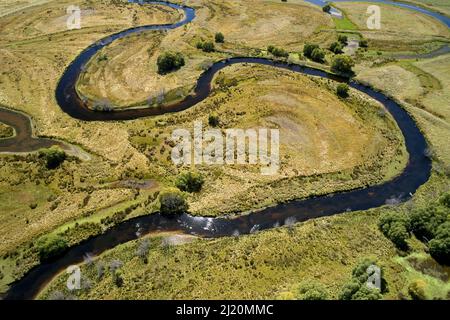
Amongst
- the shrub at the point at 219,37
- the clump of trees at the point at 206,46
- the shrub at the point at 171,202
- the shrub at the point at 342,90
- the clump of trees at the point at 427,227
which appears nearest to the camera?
the clump of trees at the point at 427,227

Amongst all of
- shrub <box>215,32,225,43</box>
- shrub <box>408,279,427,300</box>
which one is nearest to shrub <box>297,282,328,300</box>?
shrub <box>408,279,427,300</box>

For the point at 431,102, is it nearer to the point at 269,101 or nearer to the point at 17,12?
the point at 269,101

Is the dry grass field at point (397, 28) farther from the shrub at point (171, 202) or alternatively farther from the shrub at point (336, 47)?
the shrub at point (171, 202)

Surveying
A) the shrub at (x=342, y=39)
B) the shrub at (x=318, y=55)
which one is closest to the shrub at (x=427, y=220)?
the shrub at (x=318, y=55)

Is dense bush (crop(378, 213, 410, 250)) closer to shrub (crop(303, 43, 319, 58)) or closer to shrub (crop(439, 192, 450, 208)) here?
shrub (crop(439, 192, 450, 208))

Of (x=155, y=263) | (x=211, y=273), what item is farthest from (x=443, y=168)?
(x=155, y=263)
